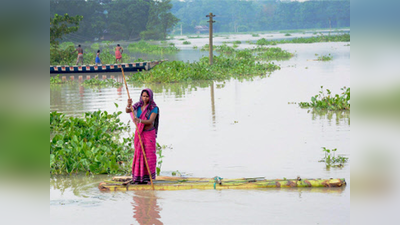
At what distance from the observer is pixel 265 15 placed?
148125mm

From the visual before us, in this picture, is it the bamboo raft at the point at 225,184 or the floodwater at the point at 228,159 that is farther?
the bamboo raft at the point at 225,184

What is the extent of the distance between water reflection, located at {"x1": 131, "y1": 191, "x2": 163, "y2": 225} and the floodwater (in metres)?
0.01

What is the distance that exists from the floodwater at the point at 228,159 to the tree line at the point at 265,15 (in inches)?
4481

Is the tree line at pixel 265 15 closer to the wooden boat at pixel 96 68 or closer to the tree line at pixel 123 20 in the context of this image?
the tree line at pixel 123 20

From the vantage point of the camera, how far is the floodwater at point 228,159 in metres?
7.23

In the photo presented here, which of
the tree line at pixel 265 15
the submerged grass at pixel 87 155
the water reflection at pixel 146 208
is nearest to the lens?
the water reflection at pixel 146 208

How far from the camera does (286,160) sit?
9969mm

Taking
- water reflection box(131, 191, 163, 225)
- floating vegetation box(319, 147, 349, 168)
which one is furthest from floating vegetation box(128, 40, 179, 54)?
water reflection box(131, 191, 163, 225)

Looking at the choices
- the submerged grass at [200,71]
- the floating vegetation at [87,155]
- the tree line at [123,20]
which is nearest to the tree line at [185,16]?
the tree line at [123,20]

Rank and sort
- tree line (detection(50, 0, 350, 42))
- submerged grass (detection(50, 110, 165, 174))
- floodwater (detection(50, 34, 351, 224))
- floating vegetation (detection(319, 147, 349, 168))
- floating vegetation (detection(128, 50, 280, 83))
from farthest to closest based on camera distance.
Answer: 1. tree line (detection(50, 0, 350, 42))
2. floating vegetation (detection(128, 50, 280, 83))
3. floating vegetation (detection(319, 147, 349, 168))
4. submerged grass (detection(50, 110, 165, 174))
5. floodwater (detection(50, 34, 351, 224))

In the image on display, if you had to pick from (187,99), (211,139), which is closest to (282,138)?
(211,139)

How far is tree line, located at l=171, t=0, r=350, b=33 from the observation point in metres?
138

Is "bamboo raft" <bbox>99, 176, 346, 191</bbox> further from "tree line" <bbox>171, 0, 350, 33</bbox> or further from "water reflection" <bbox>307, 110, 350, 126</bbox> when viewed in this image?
"tree line" <bbox>171, 0, 350, 33</bbox>

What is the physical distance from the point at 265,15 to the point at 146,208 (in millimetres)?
143995
